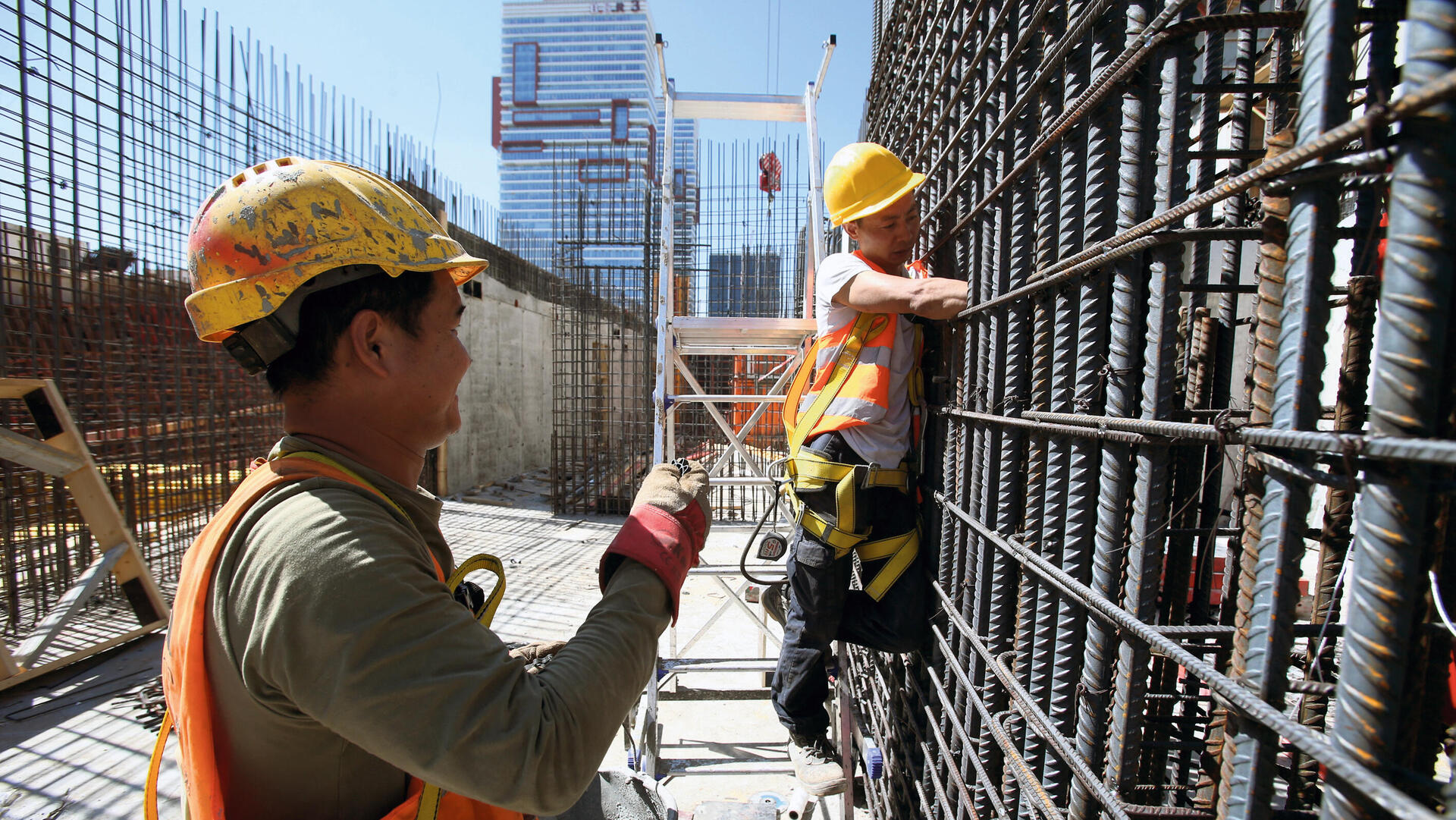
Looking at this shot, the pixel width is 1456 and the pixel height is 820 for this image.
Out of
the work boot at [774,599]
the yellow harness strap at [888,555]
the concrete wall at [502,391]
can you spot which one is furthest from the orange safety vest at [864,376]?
the concrete wall at [502,391]

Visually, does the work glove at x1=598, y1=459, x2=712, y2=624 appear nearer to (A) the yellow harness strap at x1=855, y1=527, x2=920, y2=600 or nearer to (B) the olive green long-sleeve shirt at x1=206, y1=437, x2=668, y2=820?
(B) the olive green long-sleeve shirt at x1=206, y1=437, x2=668, y2=820

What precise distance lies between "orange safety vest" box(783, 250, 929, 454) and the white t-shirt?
0.10ft

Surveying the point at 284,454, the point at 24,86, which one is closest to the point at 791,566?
the point at 284,454

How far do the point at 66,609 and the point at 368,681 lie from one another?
6.14m

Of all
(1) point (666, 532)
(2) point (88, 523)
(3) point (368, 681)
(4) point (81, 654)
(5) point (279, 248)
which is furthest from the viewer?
(2) point (88, 523)

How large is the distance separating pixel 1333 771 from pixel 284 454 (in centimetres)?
155

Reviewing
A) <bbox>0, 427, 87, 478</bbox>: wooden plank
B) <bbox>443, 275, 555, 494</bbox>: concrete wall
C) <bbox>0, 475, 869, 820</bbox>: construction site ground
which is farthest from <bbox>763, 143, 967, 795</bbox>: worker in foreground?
<bbox>443, 275, 555, 494</bbox>: concrete wall

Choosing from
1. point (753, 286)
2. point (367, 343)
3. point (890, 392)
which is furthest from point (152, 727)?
point (753, 286)

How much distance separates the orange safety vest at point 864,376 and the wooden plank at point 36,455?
5718 millimetres

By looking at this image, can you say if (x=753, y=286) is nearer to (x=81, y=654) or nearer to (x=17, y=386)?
(x=17, y=386)

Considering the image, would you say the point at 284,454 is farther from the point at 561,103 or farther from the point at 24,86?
the point at 561,103

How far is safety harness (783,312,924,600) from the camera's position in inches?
92.5

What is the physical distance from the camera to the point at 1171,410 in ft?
3.45

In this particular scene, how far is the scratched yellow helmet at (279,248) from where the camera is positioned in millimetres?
1168
